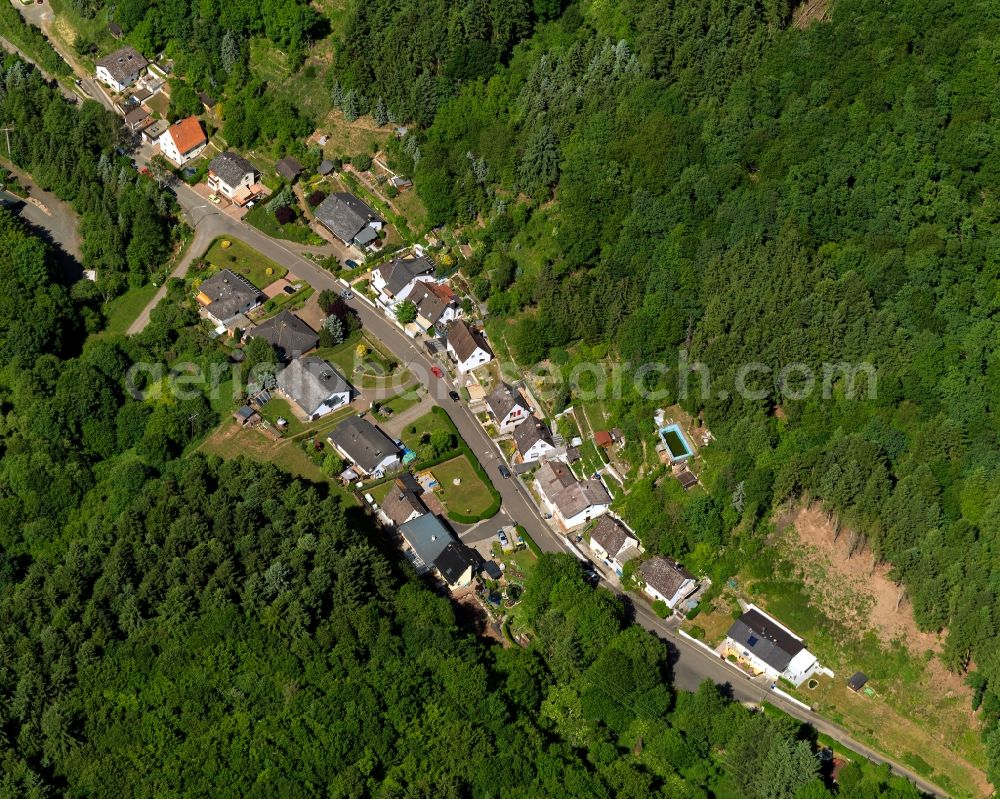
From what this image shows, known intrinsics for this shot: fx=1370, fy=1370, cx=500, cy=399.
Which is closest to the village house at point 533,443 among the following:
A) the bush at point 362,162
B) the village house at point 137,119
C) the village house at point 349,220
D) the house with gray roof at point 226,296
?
the village house at point 349,220

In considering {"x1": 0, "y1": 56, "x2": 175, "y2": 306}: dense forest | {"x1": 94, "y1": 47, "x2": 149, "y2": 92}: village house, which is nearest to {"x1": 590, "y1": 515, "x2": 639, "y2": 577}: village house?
{"x1": 0, "y1": 56, "x2": 175, "y2": 306}: dense forest

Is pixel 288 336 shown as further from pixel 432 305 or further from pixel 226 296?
pixel 432 305

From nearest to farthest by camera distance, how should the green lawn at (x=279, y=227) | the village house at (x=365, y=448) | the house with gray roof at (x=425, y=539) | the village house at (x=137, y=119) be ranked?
the house with gray roof at (x=425, y=539) < the village house at (x=365, y=448) < the green lawn at (x=279, y=227) < the village house at (x=137, y=119)

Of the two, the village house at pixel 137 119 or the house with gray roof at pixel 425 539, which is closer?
the house with gray roof at pixel 425 539

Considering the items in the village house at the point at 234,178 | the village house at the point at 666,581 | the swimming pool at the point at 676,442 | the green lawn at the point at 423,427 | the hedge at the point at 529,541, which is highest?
the village house at the point at 234,178

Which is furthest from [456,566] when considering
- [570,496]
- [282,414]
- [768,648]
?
[768,648]

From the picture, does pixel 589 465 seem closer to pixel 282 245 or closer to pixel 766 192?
pixel 766 192

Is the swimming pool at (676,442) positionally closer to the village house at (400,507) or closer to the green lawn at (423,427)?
the green lawn at (423,427)
